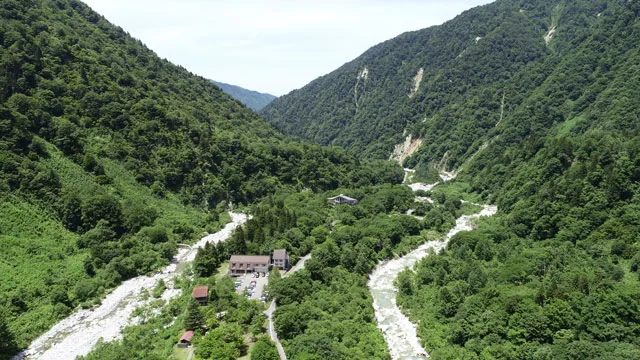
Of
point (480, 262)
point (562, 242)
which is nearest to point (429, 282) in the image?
point (480, 262)

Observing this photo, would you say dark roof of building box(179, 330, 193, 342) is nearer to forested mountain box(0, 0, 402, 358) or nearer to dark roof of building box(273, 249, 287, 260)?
forested mountain box(0, 0, 402, 358)

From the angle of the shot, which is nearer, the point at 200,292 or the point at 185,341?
the point at 185,341

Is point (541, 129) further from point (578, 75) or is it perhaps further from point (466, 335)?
point (466, 335)

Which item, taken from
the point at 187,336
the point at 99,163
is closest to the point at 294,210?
the point at 99,163

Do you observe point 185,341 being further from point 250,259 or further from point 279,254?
point 279,254

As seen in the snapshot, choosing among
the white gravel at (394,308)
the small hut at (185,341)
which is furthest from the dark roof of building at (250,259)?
the small hut at (185,341)

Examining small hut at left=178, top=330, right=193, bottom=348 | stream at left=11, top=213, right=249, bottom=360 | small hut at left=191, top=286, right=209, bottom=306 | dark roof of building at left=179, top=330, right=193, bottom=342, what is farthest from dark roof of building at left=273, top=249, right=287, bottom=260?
small hut at left=178, top=330, right=193, bottom=348
